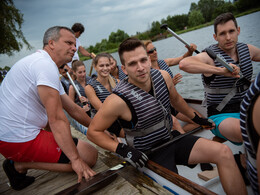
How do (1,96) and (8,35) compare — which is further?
(8,35)

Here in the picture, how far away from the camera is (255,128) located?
0.88 meters

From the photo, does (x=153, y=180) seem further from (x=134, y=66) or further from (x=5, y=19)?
(x=5, y=19)

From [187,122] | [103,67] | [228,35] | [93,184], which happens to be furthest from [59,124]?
[187,122]

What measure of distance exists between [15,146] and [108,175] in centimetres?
104

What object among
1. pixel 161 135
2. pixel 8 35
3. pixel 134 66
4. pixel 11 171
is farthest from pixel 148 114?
pixel 8 35

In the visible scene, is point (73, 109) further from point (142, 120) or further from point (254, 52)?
point (254, 52)

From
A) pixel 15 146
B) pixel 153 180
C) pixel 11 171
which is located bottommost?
pixel 153 180

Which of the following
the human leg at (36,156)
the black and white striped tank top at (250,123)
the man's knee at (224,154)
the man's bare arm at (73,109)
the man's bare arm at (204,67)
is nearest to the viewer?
the black and white striped tank top at (250,123)

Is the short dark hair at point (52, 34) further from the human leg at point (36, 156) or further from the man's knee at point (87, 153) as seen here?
the man's knee at point (87, 153)

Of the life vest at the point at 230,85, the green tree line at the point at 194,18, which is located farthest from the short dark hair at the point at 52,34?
the green tree line at the point at 194,18

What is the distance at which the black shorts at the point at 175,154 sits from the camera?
1.90m

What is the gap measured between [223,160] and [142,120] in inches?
30.6

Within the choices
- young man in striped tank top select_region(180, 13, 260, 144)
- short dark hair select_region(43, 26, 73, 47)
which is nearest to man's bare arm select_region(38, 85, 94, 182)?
short dark hair select_region(43, 26, 73, 47)

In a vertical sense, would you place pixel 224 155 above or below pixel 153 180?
above
